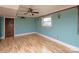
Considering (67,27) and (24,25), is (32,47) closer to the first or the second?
(67,27)

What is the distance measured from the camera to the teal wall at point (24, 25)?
9945 mm

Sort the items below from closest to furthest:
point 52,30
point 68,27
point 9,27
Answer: point 68,27 → point 52,30 → point 9,27

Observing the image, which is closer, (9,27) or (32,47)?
(32,47)

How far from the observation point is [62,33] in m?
5.79

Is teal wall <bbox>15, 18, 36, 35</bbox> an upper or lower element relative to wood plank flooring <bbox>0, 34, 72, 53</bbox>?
upper

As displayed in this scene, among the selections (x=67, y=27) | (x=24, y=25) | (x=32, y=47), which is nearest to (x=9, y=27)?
(x=24, y=25)

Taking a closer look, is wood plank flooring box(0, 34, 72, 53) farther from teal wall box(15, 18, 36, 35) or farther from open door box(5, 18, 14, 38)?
teal wall box(15, 18, 36, 35)

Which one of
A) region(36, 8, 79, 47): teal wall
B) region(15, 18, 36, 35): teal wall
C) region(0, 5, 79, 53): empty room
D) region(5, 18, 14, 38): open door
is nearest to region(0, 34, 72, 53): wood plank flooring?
region(0, 5, 79, 53): empty room

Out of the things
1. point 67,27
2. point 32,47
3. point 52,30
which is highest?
point 67,27

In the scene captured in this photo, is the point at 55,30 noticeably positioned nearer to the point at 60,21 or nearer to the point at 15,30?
the point at 60,21

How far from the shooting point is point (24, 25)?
10719mm

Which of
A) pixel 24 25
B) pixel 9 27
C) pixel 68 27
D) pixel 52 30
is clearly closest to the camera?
pixel 68 27

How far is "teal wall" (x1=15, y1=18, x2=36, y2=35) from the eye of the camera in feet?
32.6

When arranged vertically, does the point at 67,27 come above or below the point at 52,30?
above
